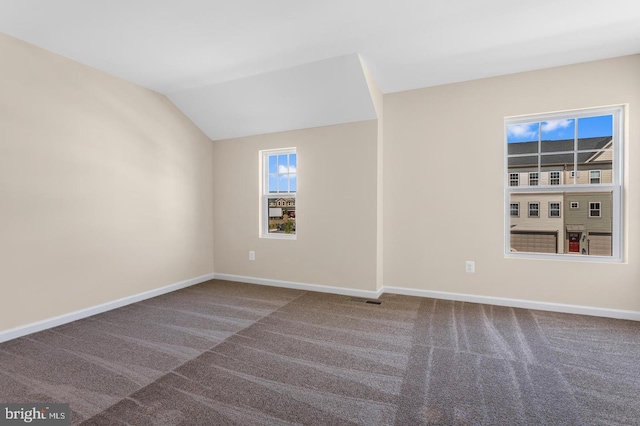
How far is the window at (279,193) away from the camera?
4324mm

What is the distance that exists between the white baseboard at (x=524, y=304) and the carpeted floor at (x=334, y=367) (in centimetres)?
13

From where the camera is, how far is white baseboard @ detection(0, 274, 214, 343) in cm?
258

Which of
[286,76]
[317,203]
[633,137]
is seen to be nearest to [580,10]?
[633,137]

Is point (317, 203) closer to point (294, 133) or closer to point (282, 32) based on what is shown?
point (294, 133)

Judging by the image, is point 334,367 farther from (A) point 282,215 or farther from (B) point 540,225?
(B) point 540,225

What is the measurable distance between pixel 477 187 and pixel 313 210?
2.06 meters

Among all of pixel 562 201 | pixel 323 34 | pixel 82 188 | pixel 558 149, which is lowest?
pixel 82 188

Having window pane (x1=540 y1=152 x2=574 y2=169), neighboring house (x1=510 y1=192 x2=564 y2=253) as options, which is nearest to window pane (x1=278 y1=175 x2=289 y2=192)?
window pane (x1=540 y1=152 x2=574 y2=169)

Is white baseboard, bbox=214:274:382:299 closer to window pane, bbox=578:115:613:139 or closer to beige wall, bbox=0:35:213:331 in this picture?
beige wall, bbox=0:35:213:331

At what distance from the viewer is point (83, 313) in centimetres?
307

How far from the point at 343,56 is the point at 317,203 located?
1824 mm

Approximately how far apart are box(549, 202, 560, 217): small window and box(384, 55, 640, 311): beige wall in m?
9.00

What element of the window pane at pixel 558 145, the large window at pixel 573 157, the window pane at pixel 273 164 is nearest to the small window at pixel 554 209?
the large window at pixel 573 157

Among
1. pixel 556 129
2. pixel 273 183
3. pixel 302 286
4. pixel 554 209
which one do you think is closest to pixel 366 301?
pixel 302 286
